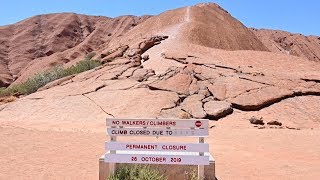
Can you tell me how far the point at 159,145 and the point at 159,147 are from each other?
0.04m

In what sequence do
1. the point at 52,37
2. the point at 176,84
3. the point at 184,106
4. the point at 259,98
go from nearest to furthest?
1. the point at 184,106
2. the point at 259,98
3. the point at 176,84
4. the point at 52,37

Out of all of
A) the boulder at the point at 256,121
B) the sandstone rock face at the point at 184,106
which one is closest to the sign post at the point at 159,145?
the sandstone rock face at the point at 184,106

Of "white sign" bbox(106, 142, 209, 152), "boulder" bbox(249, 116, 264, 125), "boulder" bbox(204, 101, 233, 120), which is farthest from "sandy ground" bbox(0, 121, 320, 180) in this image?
"boulder" bbox(204, 101, 233, 120)

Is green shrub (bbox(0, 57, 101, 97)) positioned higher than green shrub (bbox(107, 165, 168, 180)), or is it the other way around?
green shrub (bbox(0, 57, 101, 97))

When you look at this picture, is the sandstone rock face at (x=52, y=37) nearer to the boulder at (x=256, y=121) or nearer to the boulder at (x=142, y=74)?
the boulder at (x=142, y=74)

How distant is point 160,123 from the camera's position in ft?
26.7

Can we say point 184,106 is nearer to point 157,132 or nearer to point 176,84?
point 176,84

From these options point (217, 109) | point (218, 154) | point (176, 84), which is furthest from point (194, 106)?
point (218, 154)

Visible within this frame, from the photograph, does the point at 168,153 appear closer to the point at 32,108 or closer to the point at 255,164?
the point at 255,164

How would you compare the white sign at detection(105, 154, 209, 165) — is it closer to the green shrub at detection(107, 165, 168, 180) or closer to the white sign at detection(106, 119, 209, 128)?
the green shrub at detection(107, 165, 168, 180)

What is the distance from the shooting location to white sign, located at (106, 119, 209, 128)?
8.07 m

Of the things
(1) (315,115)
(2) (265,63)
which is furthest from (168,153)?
(2) (265,63)

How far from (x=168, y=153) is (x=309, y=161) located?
251 inches

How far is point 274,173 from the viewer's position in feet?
35.3
